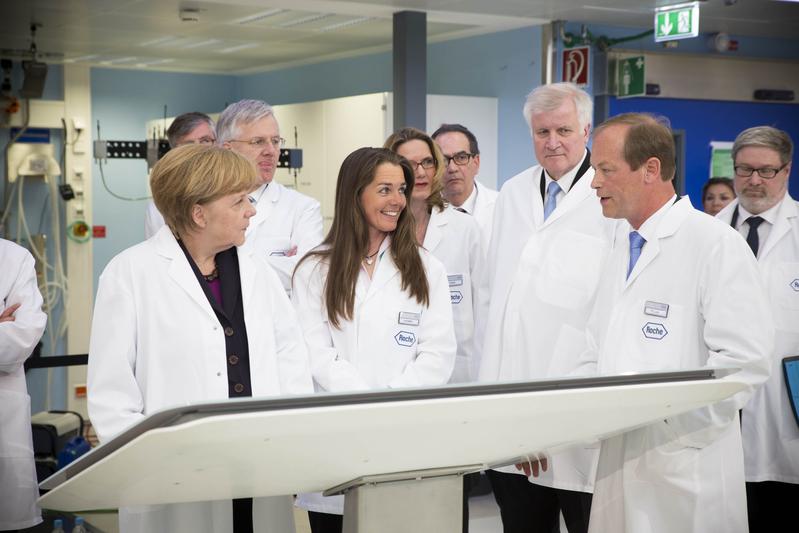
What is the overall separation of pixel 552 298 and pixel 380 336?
1.60 ft

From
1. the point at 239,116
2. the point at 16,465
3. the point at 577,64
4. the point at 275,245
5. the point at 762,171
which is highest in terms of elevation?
the point at 577,64

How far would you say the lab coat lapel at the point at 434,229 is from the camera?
2.91 metres

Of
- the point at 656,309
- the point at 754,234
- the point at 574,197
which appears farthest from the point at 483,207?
the point at 656,309

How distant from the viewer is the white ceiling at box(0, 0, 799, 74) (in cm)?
570

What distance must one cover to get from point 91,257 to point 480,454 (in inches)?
281

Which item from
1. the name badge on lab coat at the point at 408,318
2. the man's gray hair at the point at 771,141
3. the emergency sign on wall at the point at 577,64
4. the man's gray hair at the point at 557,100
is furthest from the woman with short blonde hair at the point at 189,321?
the emergency sign on wall at the point at 577,64

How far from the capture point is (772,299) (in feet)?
9.59

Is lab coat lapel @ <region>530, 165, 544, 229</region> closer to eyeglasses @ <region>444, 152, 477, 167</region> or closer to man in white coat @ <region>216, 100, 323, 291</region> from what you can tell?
man in white coat @ <region>216, 100, 323, 291</region>

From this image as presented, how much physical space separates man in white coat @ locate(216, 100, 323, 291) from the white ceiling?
2.81 metres

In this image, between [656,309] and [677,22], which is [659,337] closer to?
[656,309]

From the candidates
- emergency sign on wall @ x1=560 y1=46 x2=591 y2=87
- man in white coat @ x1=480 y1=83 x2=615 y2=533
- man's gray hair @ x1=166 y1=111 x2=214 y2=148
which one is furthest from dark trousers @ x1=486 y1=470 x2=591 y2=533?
emergency sign on wall @ x1=560 y1=46 x2=591 y2=87

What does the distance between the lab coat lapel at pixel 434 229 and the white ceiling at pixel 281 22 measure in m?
2.91

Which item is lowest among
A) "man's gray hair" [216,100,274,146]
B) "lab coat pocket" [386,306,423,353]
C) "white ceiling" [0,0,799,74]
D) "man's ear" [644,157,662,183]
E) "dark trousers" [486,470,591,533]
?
"dark trousers" [486,470,591,533]

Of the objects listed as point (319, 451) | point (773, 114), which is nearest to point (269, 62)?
point (773, 114)
